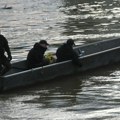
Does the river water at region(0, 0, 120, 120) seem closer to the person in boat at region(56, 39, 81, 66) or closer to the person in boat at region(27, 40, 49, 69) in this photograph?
the person in boat at region(56, 39, 81, 66)

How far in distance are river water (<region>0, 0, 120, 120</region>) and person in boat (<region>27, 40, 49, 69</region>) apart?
757 mm

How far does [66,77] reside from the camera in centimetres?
1519

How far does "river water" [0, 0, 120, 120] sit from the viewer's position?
456 inches

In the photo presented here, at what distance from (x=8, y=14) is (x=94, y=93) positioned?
82.0ft

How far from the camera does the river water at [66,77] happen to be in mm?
11594

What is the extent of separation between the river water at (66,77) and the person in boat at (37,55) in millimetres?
757

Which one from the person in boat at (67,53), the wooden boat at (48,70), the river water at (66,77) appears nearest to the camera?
the river water at (66,77)

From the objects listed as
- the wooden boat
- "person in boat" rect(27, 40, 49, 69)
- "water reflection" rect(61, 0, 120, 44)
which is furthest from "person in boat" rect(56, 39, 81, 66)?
"water reflection" rect(61, 0, 120, 44)

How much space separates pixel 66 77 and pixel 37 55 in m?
1.18

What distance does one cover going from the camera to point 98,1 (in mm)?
46062

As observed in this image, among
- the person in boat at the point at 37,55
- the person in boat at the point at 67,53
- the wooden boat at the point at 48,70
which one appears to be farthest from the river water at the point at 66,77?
the person in boat at the point at 37,55

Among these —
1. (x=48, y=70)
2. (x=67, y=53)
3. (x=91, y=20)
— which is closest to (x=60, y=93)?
(x=48, y=70)

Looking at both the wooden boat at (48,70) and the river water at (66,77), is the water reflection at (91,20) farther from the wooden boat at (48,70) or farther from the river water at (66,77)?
the wooden boat at (48,70)

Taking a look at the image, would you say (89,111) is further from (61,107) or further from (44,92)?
(44,92)
